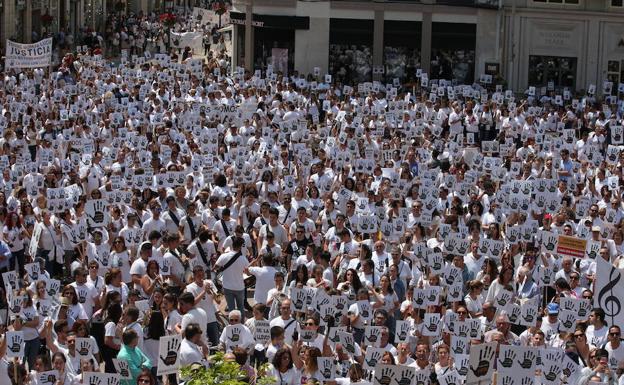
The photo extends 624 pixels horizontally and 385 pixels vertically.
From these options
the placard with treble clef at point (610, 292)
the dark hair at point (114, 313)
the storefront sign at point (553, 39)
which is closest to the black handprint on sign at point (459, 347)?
the placard with treble clef at point (610, 292)

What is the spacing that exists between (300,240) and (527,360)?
645cm

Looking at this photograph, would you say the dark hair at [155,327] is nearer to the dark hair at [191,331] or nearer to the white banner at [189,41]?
the dark hair at [191,331]

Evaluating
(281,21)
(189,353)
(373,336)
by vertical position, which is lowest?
(189,353)

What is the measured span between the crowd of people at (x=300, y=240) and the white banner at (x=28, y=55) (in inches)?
142

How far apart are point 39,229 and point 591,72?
31.3 m

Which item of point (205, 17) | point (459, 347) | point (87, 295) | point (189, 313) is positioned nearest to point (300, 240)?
point (87, 295)

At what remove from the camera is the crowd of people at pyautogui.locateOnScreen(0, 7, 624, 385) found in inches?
605

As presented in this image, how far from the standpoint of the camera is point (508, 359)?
14.2 metres

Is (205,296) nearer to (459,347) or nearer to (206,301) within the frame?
(206,301)

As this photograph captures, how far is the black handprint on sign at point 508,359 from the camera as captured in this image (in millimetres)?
14234

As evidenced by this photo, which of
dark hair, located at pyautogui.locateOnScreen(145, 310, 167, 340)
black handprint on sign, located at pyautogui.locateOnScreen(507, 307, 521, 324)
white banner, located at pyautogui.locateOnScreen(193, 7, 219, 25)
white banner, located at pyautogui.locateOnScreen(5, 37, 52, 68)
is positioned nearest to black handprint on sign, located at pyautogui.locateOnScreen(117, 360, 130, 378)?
dark hair, located at pyautogui.locateOnScreen(145, 310, 167, 340)

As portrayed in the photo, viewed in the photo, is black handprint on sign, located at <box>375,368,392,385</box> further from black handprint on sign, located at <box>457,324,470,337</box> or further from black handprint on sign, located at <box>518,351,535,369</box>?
black handprint on sign, located at <box>457,324,470,337</box>

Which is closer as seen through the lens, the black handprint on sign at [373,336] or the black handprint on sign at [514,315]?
the black handprint on sign at [373,336]

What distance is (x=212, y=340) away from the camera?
17.5 m
